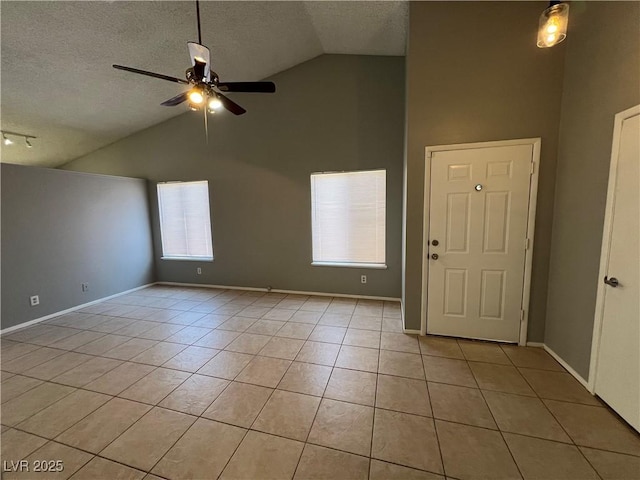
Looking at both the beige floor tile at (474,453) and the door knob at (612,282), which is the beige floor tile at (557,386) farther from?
the door knob at (612,282)

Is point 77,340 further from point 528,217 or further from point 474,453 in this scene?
point 528,217

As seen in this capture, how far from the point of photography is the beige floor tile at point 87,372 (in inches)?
87.4

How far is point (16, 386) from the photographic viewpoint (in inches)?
84.6

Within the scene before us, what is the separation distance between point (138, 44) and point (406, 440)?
4.67m

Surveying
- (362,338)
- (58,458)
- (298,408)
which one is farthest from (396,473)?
(58,458)

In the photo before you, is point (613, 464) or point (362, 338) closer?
point (613, 464)

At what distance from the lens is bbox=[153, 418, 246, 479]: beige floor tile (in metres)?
Answer: 1.42

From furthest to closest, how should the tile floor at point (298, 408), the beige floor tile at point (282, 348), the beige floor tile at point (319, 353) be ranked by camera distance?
the beige floor tile at point (282, 348), the beige floor tile at point (319, 353), the tile floor at point (298, 408)

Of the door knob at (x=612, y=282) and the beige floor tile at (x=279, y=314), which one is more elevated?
the door knob at (x=612, y=282)

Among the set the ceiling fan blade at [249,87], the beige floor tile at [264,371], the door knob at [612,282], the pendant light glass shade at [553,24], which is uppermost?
the pendant light glass shade at [553,24]

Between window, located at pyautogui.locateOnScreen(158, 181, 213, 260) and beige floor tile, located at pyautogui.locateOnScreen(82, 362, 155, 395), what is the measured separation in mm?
2600

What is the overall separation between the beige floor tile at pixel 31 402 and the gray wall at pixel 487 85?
3717 mm

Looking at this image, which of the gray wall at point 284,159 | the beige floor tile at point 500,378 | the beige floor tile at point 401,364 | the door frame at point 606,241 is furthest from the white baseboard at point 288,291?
the door frame at point 606,241

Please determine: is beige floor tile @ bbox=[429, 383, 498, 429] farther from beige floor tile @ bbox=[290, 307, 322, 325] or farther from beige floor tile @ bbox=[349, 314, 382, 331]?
beige floor tile @ bbox=[290, 307, 322, 325]
